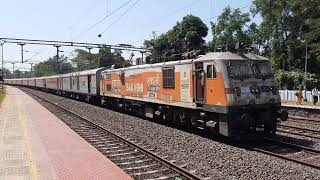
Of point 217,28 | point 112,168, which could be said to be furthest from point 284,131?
point 217,28

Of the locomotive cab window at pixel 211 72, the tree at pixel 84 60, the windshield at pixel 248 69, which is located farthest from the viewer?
the tree at pixel 84 60

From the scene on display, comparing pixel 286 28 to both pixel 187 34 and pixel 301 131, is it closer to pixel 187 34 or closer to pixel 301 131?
pixel 187 34

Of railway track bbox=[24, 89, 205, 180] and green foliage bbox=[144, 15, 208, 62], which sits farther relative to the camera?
green foliage bbox=[144, 15, 208, 62]

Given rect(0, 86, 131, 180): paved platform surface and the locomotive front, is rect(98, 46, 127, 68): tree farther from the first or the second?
the locomotive front

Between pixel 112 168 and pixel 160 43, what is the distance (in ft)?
194

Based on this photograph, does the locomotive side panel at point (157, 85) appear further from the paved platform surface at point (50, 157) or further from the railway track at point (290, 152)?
the paved platform surface at point (50, 157)

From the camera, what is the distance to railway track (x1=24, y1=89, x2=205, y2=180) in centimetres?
1086

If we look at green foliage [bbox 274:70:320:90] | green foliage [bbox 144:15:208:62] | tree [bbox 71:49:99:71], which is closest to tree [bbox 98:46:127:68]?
tree [bbox 71:49:99:71]

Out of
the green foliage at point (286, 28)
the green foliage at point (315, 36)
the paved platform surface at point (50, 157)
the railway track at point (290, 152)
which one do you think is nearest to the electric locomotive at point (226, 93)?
the railway track at point (290, 152)

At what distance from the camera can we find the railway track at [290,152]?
39.2 feet

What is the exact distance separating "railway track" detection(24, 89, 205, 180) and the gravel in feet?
1.57

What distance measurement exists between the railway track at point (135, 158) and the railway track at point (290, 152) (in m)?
2.96

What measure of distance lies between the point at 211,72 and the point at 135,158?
4.21 meters

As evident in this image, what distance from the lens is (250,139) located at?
51.9 feet
